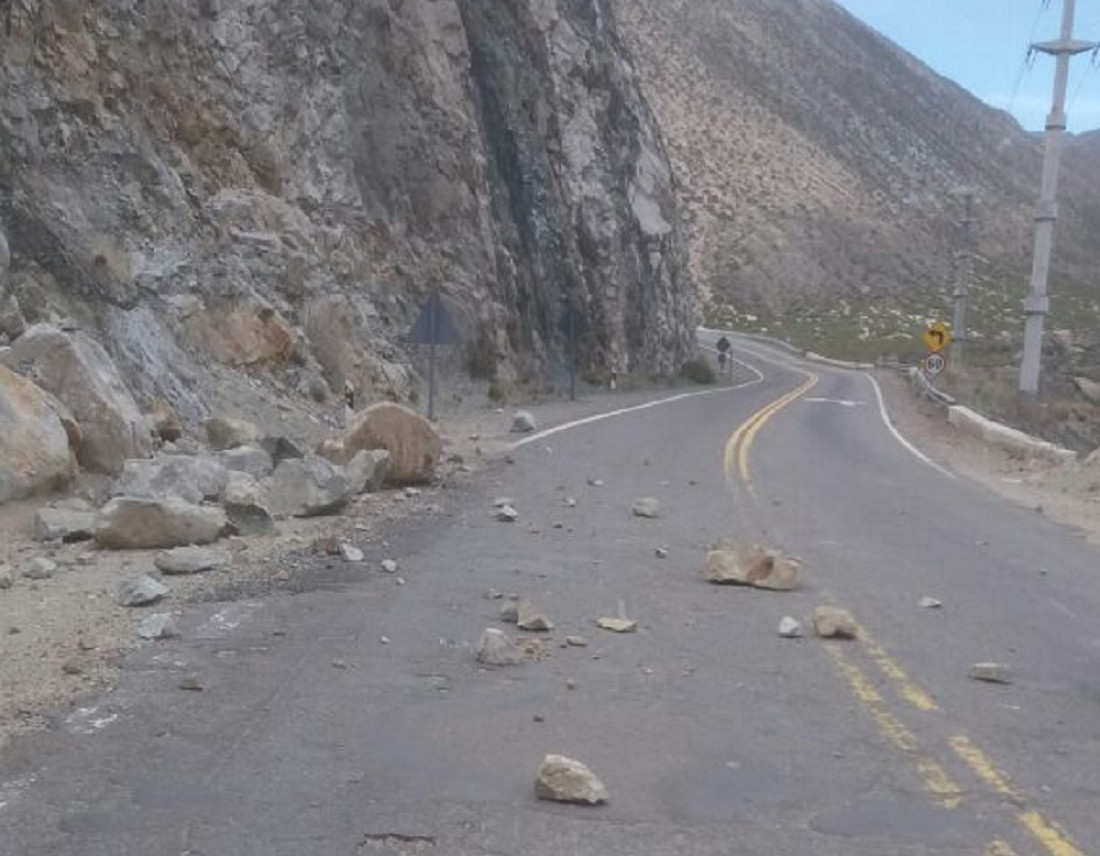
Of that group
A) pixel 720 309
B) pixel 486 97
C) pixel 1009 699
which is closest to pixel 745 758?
pixel 1009 699

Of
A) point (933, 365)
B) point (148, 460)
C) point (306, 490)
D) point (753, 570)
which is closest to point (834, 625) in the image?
point (753, 570)

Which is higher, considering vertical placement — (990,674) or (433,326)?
(433,326)

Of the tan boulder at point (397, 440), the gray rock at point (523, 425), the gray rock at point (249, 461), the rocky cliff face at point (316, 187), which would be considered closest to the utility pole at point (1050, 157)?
the rocky cliff face at point (316, 187)

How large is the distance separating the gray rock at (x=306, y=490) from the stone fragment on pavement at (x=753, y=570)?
3672 millimetres

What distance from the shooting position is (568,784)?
509 cm

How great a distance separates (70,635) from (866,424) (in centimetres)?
2626

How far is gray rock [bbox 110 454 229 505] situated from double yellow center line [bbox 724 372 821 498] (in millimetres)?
6520

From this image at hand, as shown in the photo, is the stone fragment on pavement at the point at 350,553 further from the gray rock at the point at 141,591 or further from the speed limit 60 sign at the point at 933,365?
Result: the speed limit 60 sign at the point at 933,365

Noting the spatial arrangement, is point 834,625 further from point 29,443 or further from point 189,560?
point 29,443

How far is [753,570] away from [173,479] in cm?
489

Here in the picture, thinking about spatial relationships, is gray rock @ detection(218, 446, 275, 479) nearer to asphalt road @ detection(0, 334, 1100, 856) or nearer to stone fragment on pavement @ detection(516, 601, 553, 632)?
asphalt road @ detection(0, 334, 1100, 856)

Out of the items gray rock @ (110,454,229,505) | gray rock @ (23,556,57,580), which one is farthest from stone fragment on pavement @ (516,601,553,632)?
gray rock @ (110,454,229,505)

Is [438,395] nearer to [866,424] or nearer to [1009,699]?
[866,424]

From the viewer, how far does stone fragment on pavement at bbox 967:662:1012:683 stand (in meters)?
7.16
